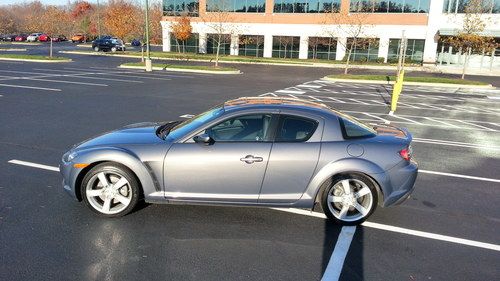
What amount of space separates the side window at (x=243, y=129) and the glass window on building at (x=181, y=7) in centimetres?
4429

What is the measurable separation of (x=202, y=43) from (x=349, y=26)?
682 inches

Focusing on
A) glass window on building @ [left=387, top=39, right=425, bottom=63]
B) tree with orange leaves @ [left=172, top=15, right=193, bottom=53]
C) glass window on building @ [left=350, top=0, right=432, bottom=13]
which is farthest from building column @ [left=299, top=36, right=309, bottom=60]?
tree with orange leaves @ [left=172, top=15, right=193, bottom=53]

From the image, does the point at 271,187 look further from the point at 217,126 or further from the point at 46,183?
the point at 46,183

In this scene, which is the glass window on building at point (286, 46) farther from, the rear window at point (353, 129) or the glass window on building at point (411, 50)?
the rear window at point (353, 129)

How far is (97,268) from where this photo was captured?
385 centimetres

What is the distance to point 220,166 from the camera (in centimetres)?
470

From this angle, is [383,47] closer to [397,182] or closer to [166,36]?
[166,36]

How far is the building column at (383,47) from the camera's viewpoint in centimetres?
3984

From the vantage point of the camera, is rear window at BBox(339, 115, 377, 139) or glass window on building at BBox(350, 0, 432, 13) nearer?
rear window at BBox(339, 115, 377, 139)

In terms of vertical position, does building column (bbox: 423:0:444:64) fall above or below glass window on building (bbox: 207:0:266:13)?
below

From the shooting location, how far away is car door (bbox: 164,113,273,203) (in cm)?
470

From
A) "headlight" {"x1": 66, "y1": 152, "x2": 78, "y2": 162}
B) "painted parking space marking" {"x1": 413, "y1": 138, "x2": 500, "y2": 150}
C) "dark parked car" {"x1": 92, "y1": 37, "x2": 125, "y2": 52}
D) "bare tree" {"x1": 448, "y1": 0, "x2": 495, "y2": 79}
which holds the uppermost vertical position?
"bare tree" {"x1": 448, "y1": 0, "x2": 495, "y2": 79}

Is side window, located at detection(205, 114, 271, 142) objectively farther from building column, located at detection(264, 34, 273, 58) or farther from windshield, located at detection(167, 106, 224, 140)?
building column, located at detection(264, 34, 273, 58)

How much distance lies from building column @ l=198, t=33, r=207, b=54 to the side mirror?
143ft
